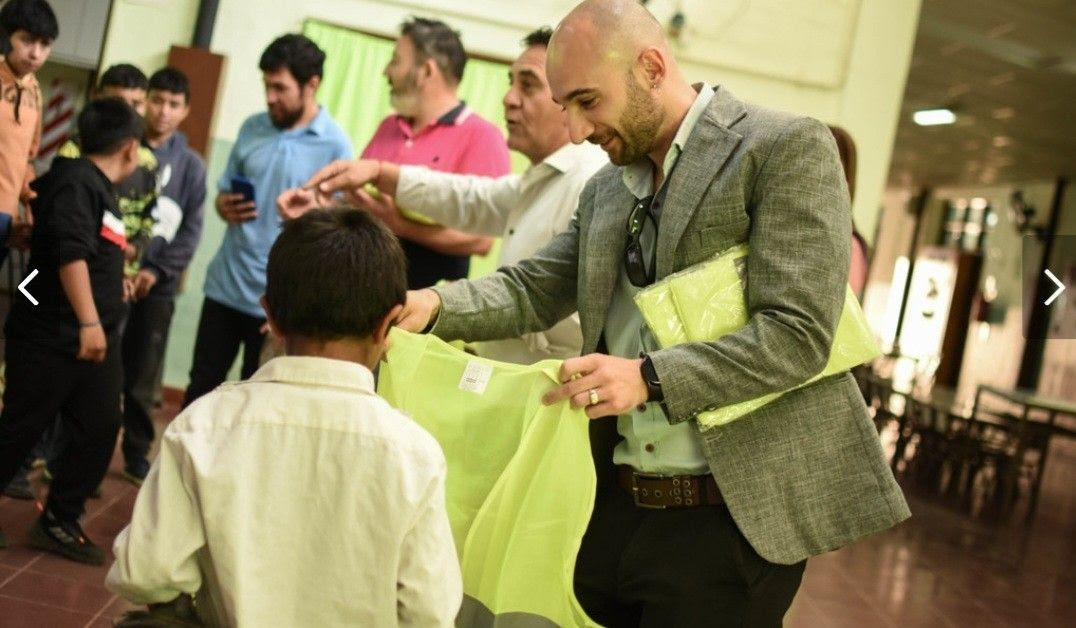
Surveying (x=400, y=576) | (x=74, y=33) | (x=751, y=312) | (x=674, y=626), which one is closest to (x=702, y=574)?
(x=674, y=626)

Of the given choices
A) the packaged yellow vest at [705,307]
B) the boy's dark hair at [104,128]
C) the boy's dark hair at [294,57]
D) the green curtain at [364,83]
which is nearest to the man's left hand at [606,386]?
the packaged yellow vest at [705,307]

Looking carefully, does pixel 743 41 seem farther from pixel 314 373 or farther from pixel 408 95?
pixel 314 373

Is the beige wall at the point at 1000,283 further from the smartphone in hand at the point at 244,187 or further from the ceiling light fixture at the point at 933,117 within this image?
the smartphone in hand at the point at 244,187

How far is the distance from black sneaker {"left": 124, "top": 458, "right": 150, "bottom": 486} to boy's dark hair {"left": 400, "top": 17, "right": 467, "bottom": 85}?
236 centimetres

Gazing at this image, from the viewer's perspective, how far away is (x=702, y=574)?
207cm

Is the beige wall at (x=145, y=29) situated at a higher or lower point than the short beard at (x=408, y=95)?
higher

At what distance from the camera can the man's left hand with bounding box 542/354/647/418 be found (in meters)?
1.91

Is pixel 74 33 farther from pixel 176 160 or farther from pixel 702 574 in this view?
pixel 702 574

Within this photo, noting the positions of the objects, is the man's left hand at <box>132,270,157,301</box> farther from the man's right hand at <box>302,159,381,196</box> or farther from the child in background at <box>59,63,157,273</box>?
the man's right hand at <box>302,159,381,196</box>

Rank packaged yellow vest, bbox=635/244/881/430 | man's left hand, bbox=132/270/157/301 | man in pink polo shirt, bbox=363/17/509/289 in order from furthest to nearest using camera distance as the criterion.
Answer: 1. man's left hand, bbox=132/270/157/301
2. man in pink polo shirt, bbox=363/17/509/289
3. packaged yellow vest, bbox=635/244/881/430

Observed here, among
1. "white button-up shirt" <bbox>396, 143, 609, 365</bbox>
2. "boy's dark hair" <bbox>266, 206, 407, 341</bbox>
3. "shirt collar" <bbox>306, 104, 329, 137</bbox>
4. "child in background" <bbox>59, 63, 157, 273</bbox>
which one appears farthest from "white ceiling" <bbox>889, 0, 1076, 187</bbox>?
"boy's dark hair" <bbox>266, 206, 407, 341</bbox>

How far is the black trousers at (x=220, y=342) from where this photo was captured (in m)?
4.43

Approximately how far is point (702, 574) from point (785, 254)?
1.75 ft

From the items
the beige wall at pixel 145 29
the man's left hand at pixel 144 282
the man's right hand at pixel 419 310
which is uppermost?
the beige wall at pixel 145 29
